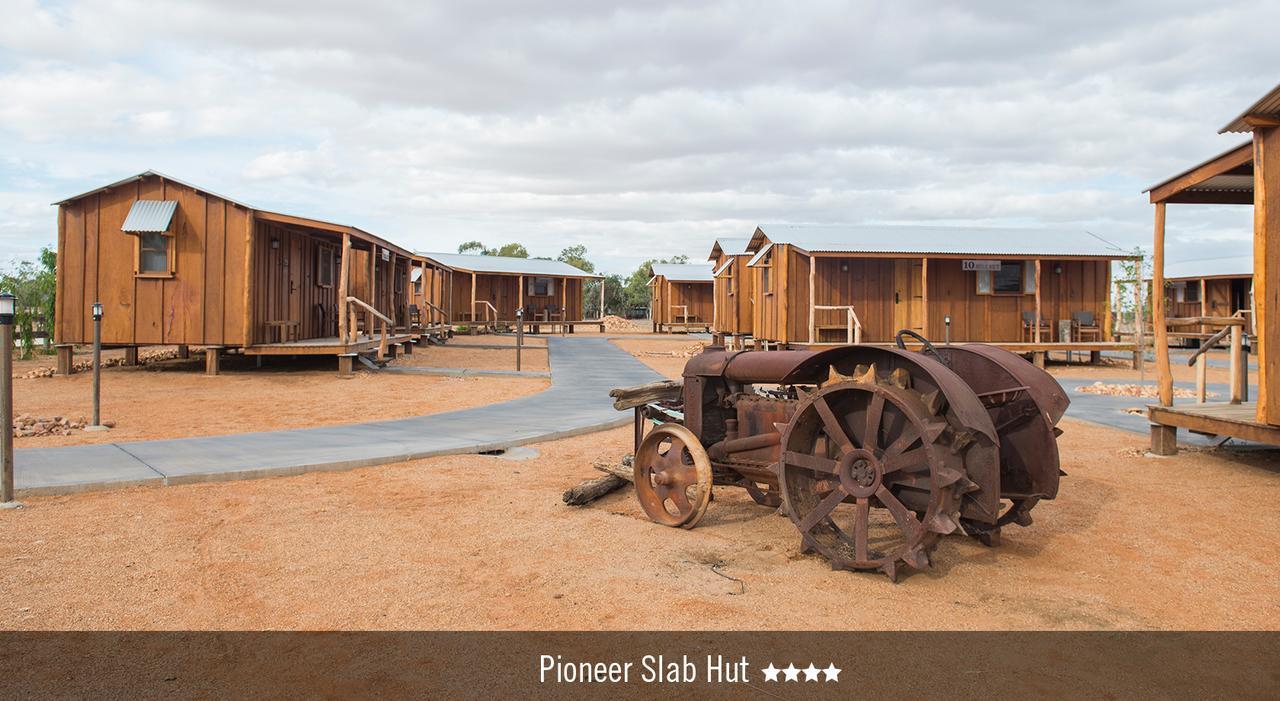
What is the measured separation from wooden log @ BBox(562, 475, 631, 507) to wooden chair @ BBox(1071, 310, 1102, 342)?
19830mm

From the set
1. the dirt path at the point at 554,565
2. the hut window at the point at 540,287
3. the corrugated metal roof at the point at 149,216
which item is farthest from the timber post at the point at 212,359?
the hut window at the point at 540,287

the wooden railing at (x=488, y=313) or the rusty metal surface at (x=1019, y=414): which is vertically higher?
the wooden railing at (x=488, y=313)

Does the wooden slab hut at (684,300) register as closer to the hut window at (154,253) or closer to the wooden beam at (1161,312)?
the hut window at (154,253)

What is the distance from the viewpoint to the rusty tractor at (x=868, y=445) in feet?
15.1

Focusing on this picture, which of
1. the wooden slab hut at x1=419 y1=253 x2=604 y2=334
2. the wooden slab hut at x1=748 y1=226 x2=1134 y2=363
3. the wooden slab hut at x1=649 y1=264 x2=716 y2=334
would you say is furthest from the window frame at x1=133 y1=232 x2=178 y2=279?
the wooden slab hut at x1=649 y1=264 x2=716 y2=334

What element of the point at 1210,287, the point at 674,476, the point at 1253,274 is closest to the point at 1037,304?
the point at 1253,274

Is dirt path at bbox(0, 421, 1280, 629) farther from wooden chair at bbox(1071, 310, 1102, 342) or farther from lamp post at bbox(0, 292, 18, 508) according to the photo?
wooden chair at bbox(1071, 310, 1102, 342)

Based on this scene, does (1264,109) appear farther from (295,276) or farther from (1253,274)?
(295,276)

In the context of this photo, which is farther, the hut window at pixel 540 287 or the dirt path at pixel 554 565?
the hut window at pixel 540 287

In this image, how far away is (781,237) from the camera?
74.7 feet

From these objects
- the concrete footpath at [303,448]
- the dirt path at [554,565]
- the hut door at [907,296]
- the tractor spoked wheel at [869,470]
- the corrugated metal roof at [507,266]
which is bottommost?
the dirt path at [554,565]

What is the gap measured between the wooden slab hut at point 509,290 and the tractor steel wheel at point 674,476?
3508 centimetres

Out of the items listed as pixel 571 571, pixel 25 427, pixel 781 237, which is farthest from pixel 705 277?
pixel 571 571

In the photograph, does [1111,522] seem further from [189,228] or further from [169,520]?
[189,228]
